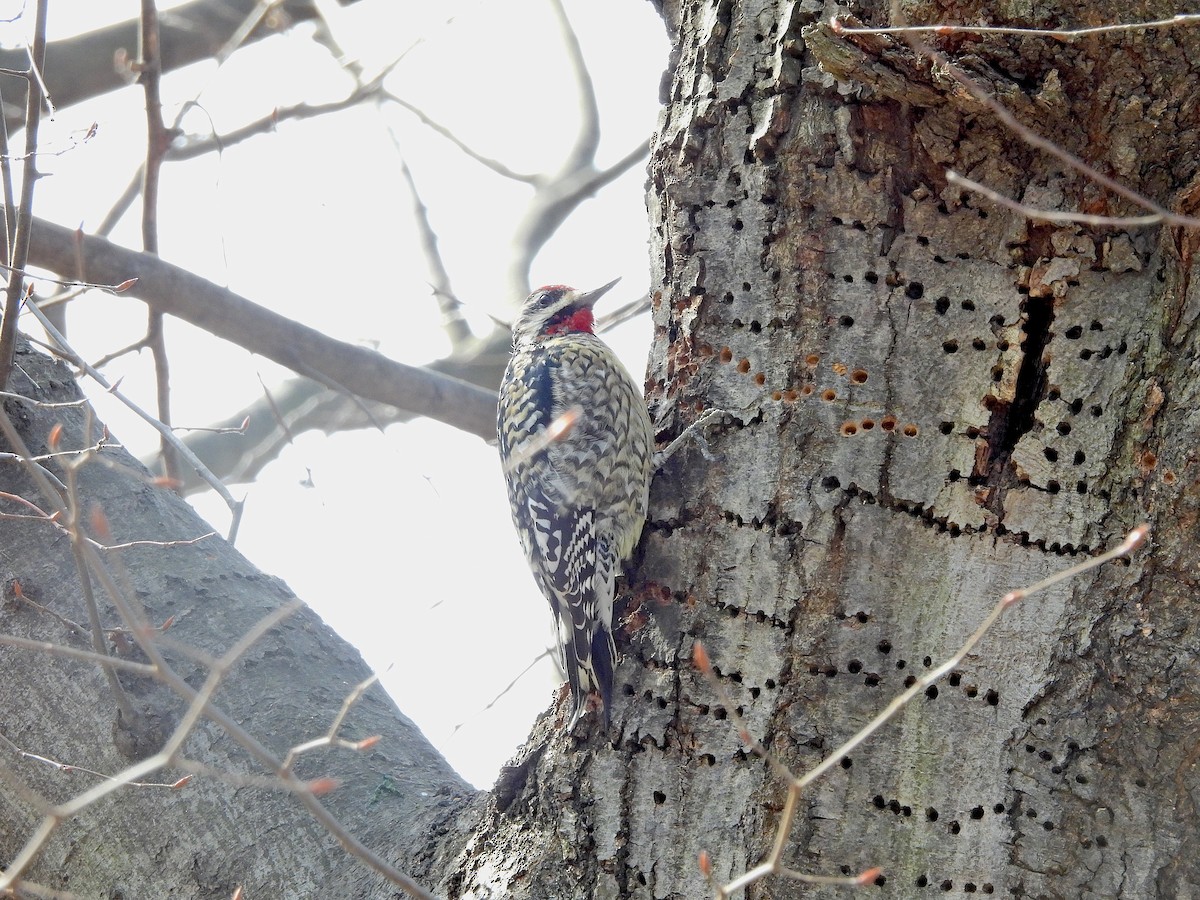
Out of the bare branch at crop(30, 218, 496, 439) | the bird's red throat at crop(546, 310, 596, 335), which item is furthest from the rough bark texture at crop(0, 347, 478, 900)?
the bird's red throat at crop(546, 310, 596, 335)

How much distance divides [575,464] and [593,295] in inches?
40.4

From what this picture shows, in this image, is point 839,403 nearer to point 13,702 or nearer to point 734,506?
point 734,506

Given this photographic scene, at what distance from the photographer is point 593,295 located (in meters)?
4.74

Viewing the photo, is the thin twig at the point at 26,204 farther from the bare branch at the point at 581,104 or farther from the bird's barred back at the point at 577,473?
the bare branch at the point at 581,104

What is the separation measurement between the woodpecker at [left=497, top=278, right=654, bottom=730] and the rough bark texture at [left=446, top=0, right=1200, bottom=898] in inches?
17.1

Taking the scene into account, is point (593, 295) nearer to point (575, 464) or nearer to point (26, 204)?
point (575, 464)

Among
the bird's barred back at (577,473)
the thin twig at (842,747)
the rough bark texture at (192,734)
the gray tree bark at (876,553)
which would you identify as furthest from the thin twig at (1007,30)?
the rough bark texture at (192,734)

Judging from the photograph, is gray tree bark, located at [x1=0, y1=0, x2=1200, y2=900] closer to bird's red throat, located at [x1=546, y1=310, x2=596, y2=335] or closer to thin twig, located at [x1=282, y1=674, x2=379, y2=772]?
thin twig, located at [x1=282, y1=674, x2=379, y2=772]

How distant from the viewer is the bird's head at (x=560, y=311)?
473cm

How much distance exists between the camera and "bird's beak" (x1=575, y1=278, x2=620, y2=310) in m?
4.72

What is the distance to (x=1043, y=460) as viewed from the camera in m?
2.42

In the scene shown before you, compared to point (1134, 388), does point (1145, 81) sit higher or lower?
higher

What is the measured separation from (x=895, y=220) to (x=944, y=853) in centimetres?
132

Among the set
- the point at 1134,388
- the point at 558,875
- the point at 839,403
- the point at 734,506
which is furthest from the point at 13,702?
the point at 1134,388
